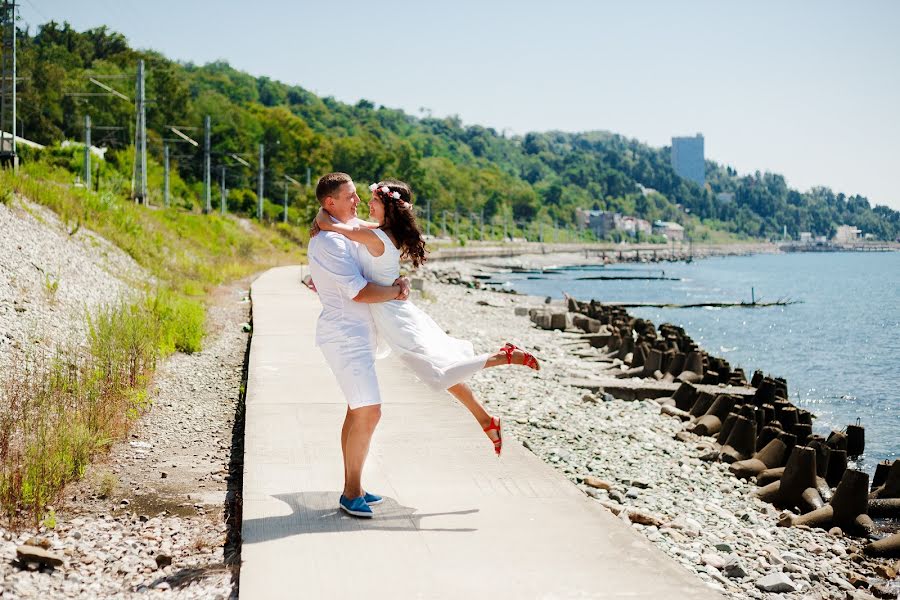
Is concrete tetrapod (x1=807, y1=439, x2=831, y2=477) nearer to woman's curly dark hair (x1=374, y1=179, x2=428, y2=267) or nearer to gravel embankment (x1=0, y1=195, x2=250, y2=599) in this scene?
gravel embankment (x1=0, y1=195, x2=250, y2=599)

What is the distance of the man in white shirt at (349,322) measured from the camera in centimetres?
572

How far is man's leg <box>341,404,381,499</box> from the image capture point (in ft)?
18.9

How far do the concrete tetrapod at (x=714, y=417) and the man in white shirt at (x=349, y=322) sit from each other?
915 centimetres

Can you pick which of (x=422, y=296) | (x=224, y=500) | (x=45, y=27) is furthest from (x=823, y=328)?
(x=45, y=27)

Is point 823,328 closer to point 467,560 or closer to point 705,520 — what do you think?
point 705,520

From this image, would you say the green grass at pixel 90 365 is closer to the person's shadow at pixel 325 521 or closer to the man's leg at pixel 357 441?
the person's shadow at pixel 325 521

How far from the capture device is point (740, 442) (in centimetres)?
1240

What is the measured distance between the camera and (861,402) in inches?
890

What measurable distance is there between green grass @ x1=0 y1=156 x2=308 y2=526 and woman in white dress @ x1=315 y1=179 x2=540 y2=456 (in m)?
2.59

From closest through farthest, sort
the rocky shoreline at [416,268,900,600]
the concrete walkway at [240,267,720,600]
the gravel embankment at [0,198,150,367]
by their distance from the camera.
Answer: the concrete walkway at [240,267,720,600] → the rocky shoreline at [416,268,900,600] → the gravel embankment at [0,198,150,367]

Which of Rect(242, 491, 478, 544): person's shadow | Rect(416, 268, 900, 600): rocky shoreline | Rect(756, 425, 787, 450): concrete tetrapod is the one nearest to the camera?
Rect(242, 491, 478, 544): person's shadow

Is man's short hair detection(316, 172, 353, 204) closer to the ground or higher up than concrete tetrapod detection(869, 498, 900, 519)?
higher up

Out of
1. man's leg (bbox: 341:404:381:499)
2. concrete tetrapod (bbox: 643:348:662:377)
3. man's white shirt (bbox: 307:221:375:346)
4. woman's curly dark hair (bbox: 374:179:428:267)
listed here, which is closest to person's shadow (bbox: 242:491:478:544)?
man's leg (bbox: 341:404:381:499)

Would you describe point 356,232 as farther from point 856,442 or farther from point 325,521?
point 856,442
